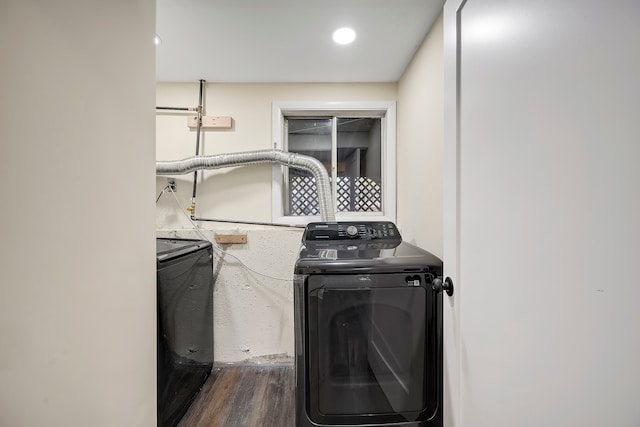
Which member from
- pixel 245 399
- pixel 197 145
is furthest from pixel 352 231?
pixel 197 145

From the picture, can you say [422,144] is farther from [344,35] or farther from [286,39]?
[286,39]

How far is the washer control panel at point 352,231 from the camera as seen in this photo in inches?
67.8

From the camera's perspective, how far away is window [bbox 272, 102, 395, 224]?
6.98 feet

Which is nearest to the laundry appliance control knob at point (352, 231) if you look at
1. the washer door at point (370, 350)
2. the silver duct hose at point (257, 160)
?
the silver duct hose at point (257, 160)

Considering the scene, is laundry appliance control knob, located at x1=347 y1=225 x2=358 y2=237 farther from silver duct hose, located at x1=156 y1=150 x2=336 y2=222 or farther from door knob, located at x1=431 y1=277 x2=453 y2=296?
door knob, located at x1=431 y1=277 x2=453 y2=296

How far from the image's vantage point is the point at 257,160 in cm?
203
